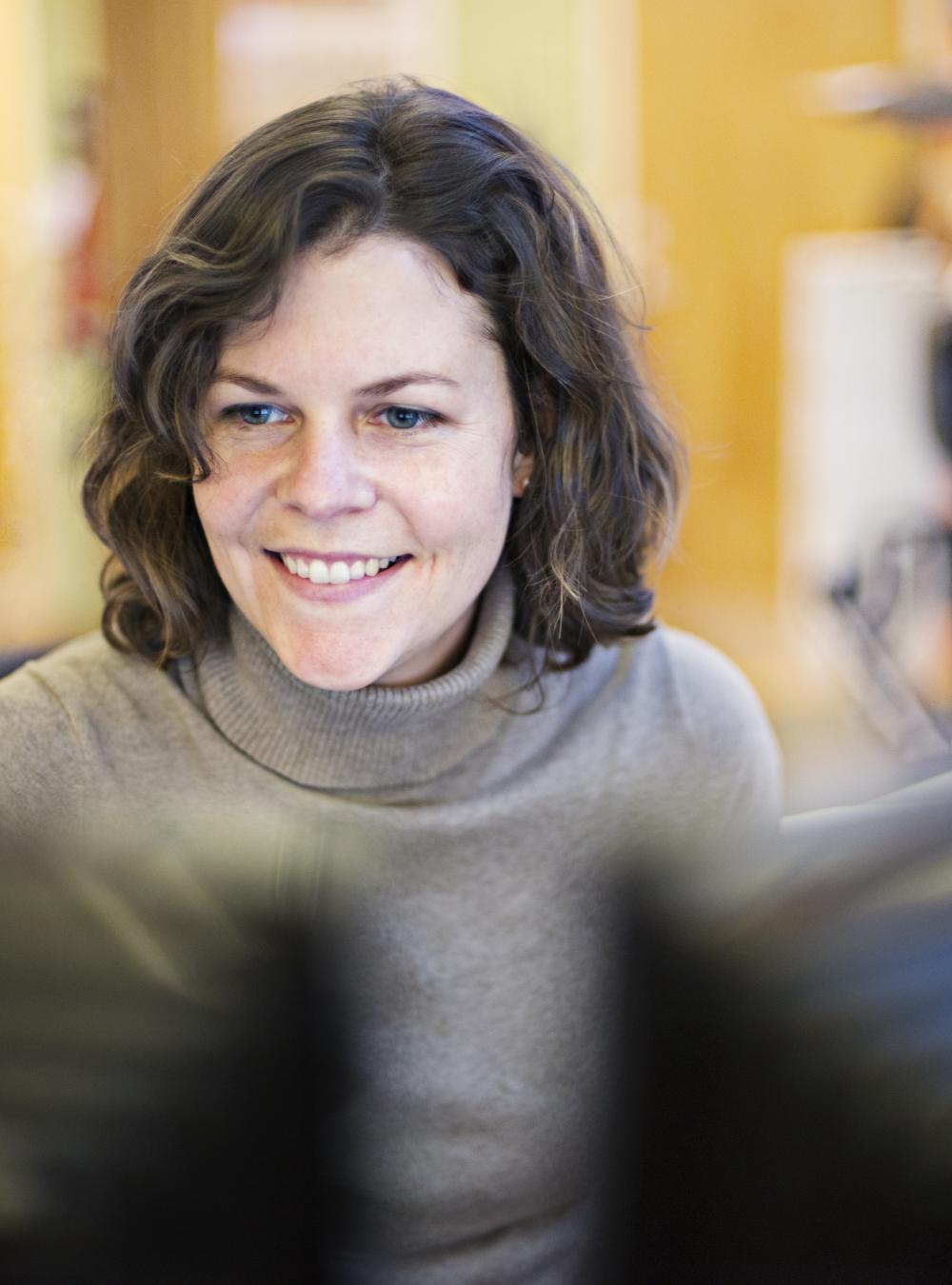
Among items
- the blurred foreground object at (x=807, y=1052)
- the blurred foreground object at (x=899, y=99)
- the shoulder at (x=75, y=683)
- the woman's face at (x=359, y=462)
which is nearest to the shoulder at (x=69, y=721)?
the shoulder at (x=75, y=683)

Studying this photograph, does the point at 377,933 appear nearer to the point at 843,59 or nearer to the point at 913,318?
the point at 913,318

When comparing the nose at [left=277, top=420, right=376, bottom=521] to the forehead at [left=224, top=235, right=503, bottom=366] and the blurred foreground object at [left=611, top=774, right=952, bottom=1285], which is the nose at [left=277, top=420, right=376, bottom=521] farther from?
the blurred foreground object at [left=611, top=774, right=952, bottom=1285]

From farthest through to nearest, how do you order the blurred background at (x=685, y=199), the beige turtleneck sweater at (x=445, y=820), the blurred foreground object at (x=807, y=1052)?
the blurred background at (x=685, y=199)
the beige turtleneck sweater at (x=445, y=820)
the blurred foreground object at (x=807, y=1052)

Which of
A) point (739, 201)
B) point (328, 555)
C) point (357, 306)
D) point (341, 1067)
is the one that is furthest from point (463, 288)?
point (739, 201)

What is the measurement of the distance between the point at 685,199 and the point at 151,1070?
4.42m

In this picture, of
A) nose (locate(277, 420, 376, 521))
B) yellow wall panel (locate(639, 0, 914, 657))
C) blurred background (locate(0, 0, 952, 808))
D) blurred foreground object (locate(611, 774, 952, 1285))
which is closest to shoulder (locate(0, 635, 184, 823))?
nose (locate(277, 420, 376, 521))

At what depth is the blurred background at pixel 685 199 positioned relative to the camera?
3.97 meters

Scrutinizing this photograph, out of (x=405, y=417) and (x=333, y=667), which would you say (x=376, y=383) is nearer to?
(x=405, y=417)

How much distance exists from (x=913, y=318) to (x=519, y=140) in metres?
3.07

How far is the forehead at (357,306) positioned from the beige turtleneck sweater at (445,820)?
0.82 ft

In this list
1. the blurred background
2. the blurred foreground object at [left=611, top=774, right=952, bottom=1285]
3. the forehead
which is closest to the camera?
the blurred foreground object at [left=611, top=774, right=952, bottom=1285]

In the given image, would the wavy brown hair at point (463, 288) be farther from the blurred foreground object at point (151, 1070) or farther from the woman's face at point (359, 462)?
the blurred foreground object at point (151, 1070)

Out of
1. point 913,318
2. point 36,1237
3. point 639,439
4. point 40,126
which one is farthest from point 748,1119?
point 40,126

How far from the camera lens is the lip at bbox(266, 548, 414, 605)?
0.98m
